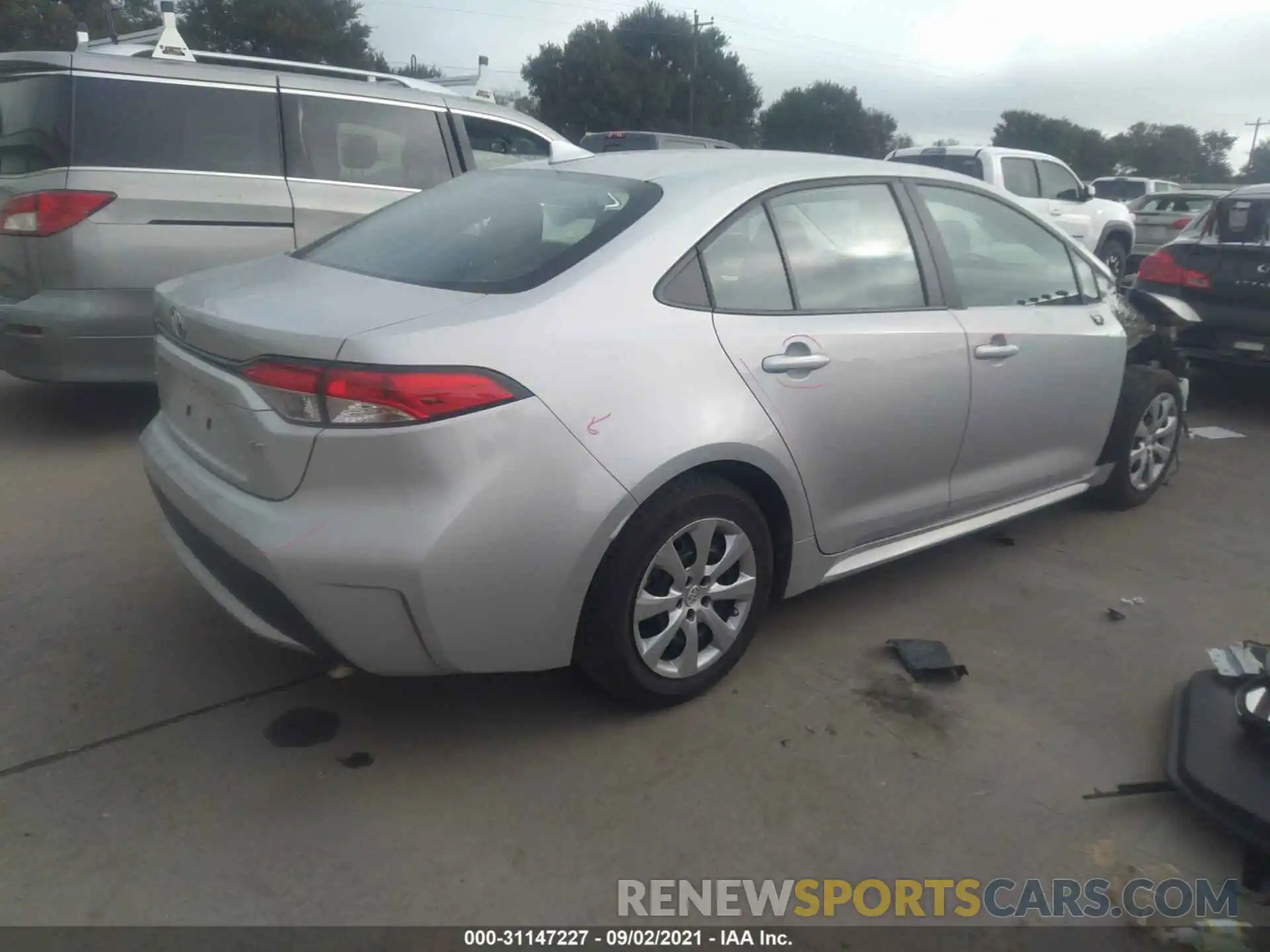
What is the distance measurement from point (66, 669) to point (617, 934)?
6.34ft

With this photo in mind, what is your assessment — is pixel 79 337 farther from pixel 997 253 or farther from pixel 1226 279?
pixel 1226 279

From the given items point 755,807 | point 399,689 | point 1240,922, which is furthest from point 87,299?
point 1240,922

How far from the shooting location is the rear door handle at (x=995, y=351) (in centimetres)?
361

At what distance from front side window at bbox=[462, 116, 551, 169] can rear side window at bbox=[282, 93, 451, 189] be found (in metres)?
0.35

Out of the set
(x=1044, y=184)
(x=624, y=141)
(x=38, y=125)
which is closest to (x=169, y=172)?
(x=38, y=125)

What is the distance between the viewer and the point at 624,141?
16719mm

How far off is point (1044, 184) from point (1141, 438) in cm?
946

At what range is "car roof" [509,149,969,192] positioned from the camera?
10.4 ft

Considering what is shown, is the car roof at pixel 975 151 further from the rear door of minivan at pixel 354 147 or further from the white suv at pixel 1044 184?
the rear door of minivan at pixel 354 147

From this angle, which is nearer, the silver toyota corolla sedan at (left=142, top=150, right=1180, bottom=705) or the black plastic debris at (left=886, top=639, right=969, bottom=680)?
the silver toyota corolla sedan at (left=142, top=150, right=1180, bottom=705)

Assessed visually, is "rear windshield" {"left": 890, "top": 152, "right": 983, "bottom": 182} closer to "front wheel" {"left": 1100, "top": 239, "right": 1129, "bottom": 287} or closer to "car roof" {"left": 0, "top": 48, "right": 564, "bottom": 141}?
"front wheel" {"left": 1100, "top": 239, "right": 1129, "bottom": 287}

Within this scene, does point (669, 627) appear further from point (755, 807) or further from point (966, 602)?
point (966, 602)

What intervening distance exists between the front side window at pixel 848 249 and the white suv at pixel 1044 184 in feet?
29.7

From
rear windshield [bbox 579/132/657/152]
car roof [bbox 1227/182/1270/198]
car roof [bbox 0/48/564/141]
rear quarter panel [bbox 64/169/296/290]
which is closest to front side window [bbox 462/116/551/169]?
car roof [bbox 0/48/564/141]
